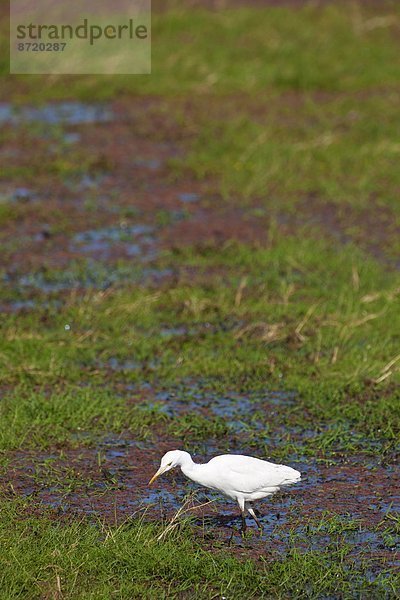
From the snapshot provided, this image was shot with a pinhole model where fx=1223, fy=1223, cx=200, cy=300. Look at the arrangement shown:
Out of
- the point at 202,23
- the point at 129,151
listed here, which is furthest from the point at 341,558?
the point at 202,23

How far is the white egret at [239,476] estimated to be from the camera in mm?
5715

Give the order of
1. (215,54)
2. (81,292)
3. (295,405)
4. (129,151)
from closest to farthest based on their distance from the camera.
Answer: (295,405)
(81,292)
(129,151)
(215,54)

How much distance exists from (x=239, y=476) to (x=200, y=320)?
3.19m

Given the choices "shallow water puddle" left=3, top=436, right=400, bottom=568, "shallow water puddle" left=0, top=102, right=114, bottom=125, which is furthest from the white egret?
"shallow water puddle" left=0, top=102, right=114, bottom=125

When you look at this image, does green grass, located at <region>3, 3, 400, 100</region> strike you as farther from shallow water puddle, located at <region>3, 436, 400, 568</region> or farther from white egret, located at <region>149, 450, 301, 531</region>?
white egret, located at <region>149, 450, 301, 531</region>

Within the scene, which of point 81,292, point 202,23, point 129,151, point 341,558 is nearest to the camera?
point 341,558

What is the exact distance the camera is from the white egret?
5715 mm

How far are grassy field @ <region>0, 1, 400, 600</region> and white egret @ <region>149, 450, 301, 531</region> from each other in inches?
8.1

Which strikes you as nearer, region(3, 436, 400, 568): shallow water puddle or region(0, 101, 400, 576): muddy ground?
region(3, 436, 400, 568): shallow water puddle

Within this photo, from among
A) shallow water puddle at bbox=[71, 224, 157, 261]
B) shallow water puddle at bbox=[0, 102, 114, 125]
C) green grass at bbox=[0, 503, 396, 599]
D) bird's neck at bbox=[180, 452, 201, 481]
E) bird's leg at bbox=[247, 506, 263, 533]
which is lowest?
shallow water puddle at bbox=[0, 102, 114, 125]

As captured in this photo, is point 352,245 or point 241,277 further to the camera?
point 352,245

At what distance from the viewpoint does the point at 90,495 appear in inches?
247

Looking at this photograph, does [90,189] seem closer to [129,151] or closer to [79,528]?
[129,151]

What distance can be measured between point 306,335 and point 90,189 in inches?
175
